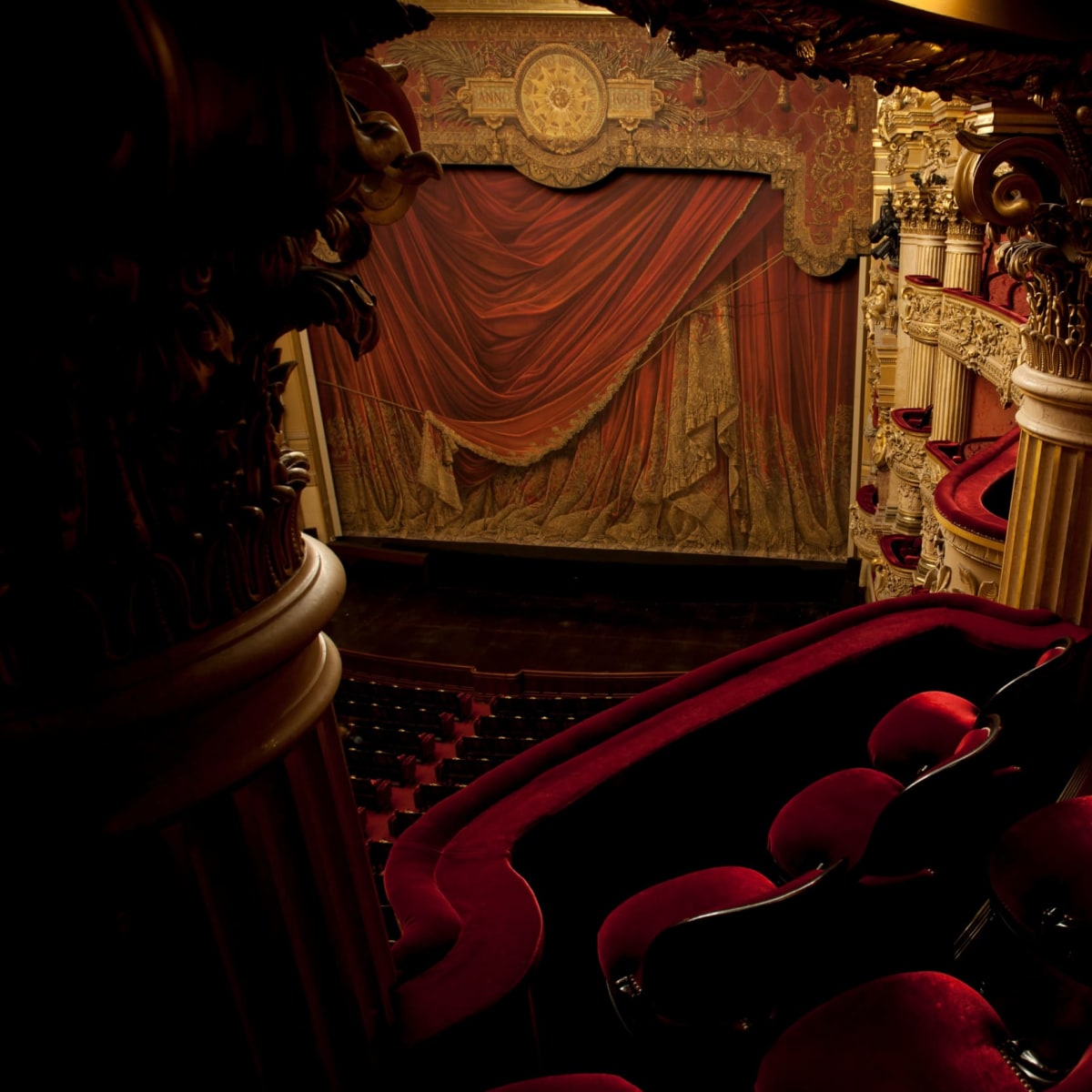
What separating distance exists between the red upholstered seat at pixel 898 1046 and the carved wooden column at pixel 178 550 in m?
0.71

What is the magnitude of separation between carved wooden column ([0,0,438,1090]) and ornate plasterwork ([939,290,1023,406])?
5.57 m

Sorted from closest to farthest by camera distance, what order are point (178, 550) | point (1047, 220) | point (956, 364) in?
1. point (178, 550)
2. point (1047, 220)
3. point (956, 364)

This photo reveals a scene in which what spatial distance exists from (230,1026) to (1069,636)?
6.76ft

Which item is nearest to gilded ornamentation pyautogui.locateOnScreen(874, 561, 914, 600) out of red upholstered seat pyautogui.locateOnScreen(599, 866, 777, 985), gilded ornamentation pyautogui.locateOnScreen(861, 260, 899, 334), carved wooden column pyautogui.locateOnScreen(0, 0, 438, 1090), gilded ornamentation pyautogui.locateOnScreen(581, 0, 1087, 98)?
gilded ornamentation pyautogui.locateOnScreen(861, 260, 899, 334)

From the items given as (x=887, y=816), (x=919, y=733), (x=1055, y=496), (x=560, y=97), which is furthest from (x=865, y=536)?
(x=887, y=816)

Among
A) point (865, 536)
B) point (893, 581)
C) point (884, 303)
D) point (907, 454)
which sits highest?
point (884, 303)

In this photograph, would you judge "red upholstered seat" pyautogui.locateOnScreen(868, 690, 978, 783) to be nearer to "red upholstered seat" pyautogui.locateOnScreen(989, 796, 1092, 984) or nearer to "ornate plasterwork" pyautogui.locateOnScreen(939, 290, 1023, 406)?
"red upholstered seat" pyautogui.locateOnScreen(989, 796, 1092, 984)

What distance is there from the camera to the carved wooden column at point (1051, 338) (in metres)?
2.18

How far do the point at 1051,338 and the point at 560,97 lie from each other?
30.5 ft

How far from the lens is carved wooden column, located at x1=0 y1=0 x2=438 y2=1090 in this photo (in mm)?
701

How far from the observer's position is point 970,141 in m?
2.20

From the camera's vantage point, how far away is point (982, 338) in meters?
6.46

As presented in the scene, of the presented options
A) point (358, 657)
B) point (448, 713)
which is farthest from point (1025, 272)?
point (358, 657)

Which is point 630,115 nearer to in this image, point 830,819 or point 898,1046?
point 830,819
